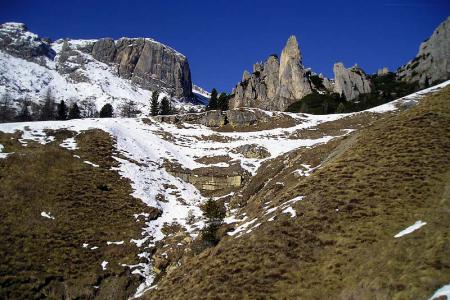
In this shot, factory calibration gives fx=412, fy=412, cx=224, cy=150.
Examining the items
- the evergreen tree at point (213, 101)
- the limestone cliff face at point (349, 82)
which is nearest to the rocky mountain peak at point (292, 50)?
the limestone cliff face at point (349, 82)

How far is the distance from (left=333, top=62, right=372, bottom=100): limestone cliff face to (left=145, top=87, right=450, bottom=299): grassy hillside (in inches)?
5229

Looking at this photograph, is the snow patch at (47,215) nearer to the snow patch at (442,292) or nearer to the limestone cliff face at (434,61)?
the snow patch at (442,292)

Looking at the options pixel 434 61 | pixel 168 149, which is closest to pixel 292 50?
pixel 434 61

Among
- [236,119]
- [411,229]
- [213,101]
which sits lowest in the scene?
[411,229]

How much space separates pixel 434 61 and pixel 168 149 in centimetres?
11783

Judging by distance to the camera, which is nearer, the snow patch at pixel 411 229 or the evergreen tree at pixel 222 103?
the snow patch at pixel 411 229

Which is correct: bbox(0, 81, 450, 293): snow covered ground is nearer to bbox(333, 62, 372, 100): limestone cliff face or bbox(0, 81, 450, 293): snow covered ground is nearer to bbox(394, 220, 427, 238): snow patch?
bbox(394, 220, 427, 238): snow patch

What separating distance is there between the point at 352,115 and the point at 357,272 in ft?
196

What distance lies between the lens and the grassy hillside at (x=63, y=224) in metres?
28.8

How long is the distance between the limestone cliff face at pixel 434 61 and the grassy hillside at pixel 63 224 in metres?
119

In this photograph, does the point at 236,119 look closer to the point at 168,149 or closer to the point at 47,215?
the point at 168,149

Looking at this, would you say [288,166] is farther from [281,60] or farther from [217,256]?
[281,60]

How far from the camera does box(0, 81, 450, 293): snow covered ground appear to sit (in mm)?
39094

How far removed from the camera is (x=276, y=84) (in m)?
174
